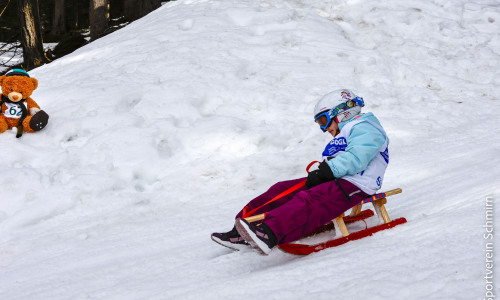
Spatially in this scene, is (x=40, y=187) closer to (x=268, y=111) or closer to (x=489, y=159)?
(x=268, y=111)

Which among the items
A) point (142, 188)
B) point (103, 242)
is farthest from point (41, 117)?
point (103, 242)

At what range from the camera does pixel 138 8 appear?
1280 centimetres

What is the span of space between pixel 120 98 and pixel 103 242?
2.67m

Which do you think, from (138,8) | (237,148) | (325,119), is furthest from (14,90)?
(138,8)

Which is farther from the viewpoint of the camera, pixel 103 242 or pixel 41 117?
pixel 41 117

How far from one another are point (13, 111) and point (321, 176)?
159 inches

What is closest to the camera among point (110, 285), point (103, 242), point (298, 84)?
point (110, 285)

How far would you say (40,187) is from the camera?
465 centimetres

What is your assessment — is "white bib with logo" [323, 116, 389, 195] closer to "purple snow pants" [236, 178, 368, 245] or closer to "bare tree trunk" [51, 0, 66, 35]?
"purple snow pants" [236, 178, 368, 245]

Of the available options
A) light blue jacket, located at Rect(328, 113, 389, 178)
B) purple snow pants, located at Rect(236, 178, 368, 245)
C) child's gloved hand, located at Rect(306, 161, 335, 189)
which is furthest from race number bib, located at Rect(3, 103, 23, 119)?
light blue jacket, located at Rect(328, 113, 389, 178)

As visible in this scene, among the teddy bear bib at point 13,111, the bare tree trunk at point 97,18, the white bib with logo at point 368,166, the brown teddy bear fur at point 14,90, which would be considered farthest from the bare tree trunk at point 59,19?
the white bib with logo at point 368,166

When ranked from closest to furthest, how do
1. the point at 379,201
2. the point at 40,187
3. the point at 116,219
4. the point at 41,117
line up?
the point at 379,201, the point at 116,219, the point at 40,187, the point at 41,117

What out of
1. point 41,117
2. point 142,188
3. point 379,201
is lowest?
point 142,188

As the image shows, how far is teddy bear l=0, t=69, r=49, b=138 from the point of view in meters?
5.39
